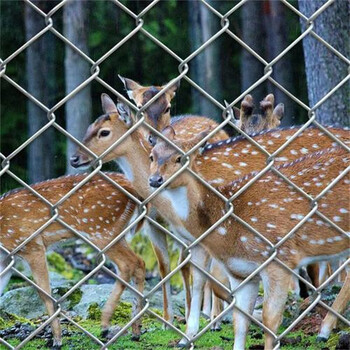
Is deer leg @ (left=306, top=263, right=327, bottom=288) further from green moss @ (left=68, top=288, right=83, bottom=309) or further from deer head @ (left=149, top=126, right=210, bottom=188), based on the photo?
deer head @ (left=149, top=126, right=210, bottom=188)

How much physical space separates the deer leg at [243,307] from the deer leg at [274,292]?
18 centimetres

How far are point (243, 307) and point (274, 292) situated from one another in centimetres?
29

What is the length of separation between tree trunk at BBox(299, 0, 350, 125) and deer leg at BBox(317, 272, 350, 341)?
2506 mm

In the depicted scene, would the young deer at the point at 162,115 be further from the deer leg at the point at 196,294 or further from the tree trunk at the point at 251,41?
the tree trunk at the point at 251,41

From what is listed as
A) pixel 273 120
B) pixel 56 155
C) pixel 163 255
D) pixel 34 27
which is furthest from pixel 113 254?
pixel 56 155

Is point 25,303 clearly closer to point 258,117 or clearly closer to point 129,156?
point 129,156

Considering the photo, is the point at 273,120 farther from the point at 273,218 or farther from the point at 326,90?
the point at 273,218

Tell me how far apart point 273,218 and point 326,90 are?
10.2 feet

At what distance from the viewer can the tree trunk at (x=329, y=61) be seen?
302 inches

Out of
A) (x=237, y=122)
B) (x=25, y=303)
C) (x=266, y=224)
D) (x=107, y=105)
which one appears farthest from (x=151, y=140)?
(x=237, y=122)

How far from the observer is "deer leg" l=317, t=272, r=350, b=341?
5.39m

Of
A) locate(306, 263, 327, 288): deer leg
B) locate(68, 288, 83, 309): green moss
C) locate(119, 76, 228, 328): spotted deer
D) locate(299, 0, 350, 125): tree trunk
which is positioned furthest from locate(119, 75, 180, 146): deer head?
locate(306, 263, 327, 288): deer leg

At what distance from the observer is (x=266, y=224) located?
4902 mm

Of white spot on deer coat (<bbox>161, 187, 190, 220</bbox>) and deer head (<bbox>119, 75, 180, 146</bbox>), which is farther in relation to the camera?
deer head (<bbox>119, 75, 180, 146</bbox>)
